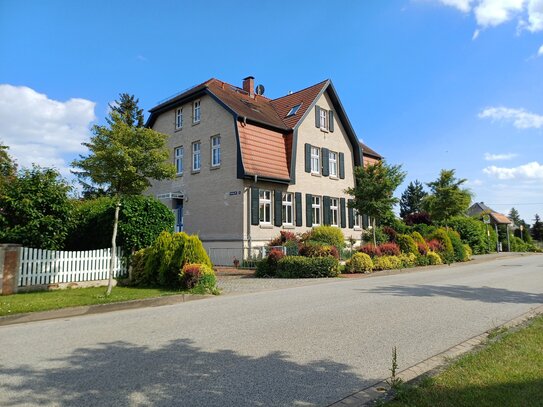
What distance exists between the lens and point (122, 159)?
10.7 meters

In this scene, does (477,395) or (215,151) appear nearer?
(477,395)

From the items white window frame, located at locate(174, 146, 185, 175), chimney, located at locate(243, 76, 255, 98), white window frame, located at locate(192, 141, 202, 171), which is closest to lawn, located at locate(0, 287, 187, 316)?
white window frame, located at locate(192, 141, 202, 171)

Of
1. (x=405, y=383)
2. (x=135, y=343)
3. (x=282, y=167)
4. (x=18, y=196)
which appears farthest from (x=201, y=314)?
(x=282, y=167)

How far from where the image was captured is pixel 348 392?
13.2ft

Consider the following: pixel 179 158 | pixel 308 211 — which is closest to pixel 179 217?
pixel 179 158

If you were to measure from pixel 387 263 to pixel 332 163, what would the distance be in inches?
403

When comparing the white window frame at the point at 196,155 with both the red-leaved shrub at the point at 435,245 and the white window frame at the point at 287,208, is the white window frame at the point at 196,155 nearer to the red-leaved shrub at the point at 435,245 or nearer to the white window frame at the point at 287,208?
the white window frame at the point at 287,208

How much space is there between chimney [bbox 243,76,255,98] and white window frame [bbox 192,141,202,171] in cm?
645

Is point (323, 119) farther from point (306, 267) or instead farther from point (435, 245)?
point (306, 267)

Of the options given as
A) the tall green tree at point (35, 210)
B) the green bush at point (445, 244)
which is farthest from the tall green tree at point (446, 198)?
the tall green tree at point (35, 210)

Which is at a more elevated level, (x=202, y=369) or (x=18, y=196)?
(x=18, y=196)

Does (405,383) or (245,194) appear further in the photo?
(245,194)

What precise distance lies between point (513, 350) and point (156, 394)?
439 centimetres

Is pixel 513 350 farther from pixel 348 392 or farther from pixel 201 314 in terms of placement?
pixel 201 314
